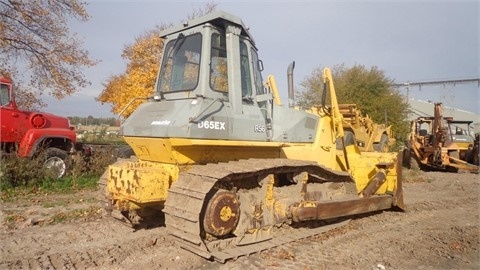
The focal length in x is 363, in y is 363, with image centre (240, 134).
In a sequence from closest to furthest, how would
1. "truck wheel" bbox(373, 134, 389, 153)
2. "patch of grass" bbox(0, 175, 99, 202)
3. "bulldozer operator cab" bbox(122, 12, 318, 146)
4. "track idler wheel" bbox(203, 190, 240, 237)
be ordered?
"track idler wheel" bbox(203, 190, 240, 237) → "bulldozer operator cab" bbox(122, 12, 318, 146) → "patch of grass" bbox(0, 175, 99, 202) → "truck wheel" bbox(373, 134, 389, 153)

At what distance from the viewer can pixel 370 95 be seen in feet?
75.2

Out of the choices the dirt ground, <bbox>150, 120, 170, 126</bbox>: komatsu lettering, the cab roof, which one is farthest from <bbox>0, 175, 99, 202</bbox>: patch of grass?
the cab roof

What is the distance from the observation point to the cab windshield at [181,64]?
491cm

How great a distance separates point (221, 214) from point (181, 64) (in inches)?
88.6

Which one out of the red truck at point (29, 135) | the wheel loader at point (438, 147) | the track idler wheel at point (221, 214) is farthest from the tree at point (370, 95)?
the track idler wheel at point (221, 214)

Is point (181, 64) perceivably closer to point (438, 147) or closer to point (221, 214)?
point (221, 214)

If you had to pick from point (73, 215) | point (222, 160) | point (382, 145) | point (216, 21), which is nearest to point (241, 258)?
point (222, 160)

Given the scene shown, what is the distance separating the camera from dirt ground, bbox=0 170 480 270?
14.3 feet

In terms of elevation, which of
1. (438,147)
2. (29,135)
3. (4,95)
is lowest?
(438,147)

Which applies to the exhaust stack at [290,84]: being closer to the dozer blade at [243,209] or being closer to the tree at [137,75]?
the dozer blade at [243,209]

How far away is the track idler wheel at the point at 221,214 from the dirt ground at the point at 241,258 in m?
0.40

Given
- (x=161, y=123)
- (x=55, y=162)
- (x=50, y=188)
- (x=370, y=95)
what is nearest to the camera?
(x=161, y=123)

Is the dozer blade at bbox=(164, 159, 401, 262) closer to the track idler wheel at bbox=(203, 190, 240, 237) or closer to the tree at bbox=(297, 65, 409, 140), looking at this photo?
the track idler wheel at bbox=(203, 190, 240, 237)

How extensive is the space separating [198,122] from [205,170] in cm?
57
